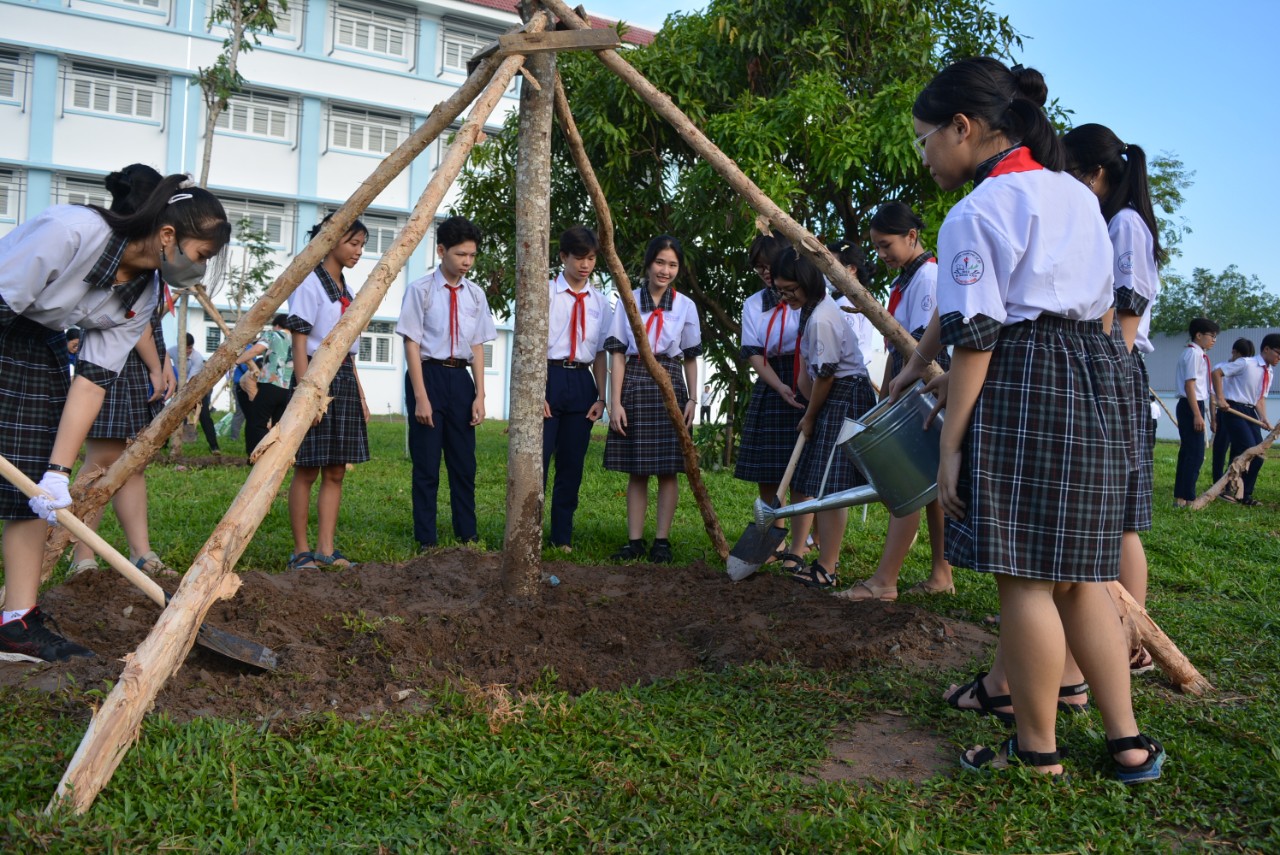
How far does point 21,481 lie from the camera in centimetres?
292

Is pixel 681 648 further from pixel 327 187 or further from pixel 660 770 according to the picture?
pixel 327 187

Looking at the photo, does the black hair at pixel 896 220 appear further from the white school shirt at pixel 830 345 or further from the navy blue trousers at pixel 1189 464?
the navy blue trousers at pixel 1189 464

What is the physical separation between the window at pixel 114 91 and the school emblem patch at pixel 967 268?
2514cm

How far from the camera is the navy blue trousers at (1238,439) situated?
33.1 feet

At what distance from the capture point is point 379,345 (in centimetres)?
2823

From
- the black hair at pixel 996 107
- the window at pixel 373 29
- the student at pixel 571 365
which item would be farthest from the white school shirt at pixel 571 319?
the window at pixel 373 29

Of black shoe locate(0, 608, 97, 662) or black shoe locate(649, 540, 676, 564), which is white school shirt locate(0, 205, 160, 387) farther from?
black shoe locate(649, 540, 676, 564)

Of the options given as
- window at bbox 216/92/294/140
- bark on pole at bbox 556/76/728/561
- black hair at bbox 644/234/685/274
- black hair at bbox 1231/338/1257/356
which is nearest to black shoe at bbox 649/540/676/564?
bark on pole at bbox 556/76/728/561

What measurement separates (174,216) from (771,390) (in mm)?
3266

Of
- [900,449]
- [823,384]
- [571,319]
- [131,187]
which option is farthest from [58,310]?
[823,384]

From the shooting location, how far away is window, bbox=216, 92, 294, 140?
24250 mm

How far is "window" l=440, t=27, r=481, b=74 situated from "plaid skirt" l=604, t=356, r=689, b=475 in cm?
2348

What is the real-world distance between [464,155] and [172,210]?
1024 mm

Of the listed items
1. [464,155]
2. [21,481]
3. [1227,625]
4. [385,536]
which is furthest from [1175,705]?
[385,536]
